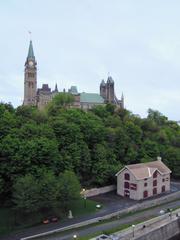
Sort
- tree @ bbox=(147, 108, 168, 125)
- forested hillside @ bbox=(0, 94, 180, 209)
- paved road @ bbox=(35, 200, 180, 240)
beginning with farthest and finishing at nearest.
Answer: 1. tree @ bbox=(147, 108, 168, 125)
2. forested hillside @ bbox=(0, 94, 180, 209)
3. paved road @ bbox=(35, 200, 180, 240)

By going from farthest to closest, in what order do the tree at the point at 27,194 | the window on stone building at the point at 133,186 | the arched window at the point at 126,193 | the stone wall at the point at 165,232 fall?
the arched window at the point at 126,193 → the window on stone building at the point at 133,186 → the tree at the point at 27,194 → the stone wall at the point at 165,232

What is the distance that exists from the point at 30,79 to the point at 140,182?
8580cm

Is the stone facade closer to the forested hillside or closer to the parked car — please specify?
the forested hillside

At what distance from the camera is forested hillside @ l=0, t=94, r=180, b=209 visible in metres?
36.8

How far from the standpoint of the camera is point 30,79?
119188mm

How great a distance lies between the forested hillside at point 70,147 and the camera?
121 ft

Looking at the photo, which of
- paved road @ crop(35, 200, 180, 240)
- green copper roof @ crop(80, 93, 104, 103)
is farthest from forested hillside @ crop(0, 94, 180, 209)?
green copper roof @ crop(80, 93, 104, 103)

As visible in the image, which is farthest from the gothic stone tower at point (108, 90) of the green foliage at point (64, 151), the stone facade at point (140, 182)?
the stone facade at point (140, 182)

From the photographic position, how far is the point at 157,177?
4812 cm

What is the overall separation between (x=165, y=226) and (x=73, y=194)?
11.9m

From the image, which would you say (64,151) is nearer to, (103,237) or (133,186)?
(133,186)

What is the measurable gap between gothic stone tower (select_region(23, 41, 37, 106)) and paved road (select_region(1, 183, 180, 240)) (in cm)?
7965

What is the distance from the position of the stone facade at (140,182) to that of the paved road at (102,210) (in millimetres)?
1480

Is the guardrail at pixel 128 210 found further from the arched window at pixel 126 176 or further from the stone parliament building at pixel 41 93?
the stone parliament building at pixel 41 93
